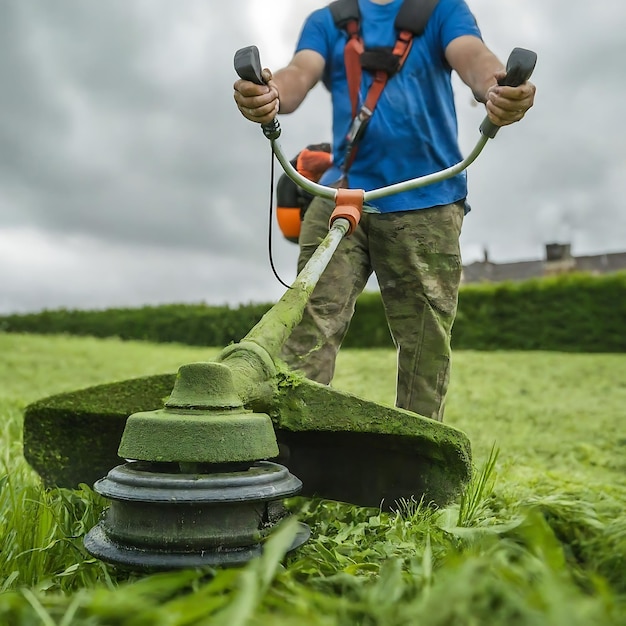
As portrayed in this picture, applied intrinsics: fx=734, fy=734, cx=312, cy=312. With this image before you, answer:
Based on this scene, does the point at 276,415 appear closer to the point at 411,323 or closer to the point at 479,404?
the point at 411,323

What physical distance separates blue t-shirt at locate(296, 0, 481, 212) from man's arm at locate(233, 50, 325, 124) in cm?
8

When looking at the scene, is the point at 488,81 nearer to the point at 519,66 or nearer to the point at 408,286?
the point at 519,66

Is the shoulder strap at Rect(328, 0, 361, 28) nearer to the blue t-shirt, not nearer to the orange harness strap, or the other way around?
the blue t-shirt

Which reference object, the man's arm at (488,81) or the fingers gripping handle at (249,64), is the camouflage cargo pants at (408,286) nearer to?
the man's arm at (488,81)

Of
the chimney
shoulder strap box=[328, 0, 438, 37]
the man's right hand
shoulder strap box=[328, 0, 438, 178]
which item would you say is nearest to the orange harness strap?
the man's right hand

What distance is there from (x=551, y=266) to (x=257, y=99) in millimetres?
27434

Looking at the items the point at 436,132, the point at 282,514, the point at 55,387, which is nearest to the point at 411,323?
the point at 436,132

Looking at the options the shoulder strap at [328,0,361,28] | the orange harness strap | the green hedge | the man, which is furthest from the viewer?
the green hedge

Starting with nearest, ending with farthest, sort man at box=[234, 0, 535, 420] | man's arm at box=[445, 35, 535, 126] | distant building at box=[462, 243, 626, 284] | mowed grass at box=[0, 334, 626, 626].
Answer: mowed grass at box=[0, 334, 626, 626] < man's arm at box=[445, 35, 535, 126] < man at box=[234, 0, 535, 420] < distant building at box=[462, 243, 626, 284]

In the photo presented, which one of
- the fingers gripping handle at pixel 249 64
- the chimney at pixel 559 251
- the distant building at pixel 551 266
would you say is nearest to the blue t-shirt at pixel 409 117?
the fingers gripping handle at pixel 249 64

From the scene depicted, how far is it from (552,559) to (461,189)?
1.98m

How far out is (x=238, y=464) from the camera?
1.60 m

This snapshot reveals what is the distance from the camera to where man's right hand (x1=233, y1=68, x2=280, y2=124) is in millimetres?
2191

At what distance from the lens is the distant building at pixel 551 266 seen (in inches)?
1094
